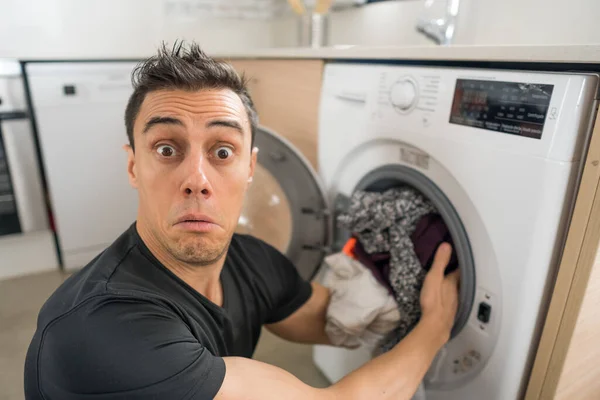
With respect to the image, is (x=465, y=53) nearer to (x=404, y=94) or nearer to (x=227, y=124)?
(x=404, y=94)

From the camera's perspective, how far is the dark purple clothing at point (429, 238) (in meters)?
0.84

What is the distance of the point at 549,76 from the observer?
606 mm

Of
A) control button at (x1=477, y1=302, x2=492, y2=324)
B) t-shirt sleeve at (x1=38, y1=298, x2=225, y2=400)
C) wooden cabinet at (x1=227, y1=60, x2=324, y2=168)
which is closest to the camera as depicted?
t-shirt sleeve at (x1=38, y1=298, x2=225, y2=400)

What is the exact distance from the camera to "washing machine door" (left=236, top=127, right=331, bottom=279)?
106cm

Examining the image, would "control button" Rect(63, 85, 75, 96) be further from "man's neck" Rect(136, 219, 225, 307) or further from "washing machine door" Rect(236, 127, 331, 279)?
"man's neck" Rect(136, 219, 225, 307)

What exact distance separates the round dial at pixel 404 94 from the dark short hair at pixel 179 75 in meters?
0.30

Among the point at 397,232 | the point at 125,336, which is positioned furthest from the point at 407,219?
the point at 125,336

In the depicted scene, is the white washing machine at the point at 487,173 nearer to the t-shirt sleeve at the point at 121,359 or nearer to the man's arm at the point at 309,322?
the man's arm at the point at 309,322

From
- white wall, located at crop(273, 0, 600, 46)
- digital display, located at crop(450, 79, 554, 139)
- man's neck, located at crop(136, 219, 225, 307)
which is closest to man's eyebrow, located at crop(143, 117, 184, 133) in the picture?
man's neck, located at crop(136, 219, 225, 307)

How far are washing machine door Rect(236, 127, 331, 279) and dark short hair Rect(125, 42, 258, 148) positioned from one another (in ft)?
1.11

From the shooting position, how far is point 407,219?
88 cm

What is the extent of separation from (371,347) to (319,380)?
406 millimetres

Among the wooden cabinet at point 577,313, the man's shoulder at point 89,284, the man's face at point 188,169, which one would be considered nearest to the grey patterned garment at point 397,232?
the wooden cabinet at point 577,313

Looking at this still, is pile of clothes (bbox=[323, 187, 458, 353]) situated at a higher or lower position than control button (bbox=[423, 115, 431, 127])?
lower
